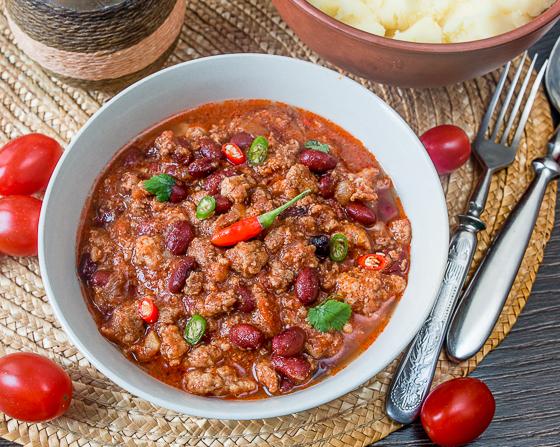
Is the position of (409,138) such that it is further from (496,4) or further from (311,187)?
(496,4)

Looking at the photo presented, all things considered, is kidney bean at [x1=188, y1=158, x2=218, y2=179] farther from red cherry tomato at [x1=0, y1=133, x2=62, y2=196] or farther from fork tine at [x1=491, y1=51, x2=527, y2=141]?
fork tine at [x1=491, y1=51, x2=527, y2=141]

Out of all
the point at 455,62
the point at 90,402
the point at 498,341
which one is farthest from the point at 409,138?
the point at 90,402

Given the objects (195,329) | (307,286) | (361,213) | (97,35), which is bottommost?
(195,329)

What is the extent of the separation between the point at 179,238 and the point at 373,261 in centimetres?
110

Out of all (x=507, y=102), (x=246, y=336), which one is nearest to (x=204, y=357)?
(x=246, y=336)

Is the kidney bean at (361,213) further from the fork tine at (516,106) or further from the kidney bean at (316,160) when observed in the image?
the fork tine at (516,106)

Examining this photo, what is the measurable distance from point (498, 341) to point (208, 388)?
1958mm

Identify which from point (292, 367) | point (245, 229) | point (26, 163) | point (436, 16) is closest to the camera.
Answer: point (292, 367)

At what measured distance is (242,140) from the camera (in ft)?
14.1

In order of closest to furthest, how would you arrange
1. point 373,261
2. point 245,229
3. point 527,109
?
point 245,229 < point 373,261 < point 527,109

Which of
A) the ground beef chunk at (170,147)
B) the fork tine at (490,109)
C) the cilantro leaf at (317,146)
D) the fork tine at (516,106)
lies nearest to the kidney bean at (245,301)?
the ground beef chunk at (170,147)

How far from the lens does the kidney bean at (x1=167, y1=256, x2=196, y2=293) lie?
387 centimetres

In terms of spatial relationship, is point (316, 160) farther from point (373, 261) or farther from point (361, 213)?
point (373, 261)

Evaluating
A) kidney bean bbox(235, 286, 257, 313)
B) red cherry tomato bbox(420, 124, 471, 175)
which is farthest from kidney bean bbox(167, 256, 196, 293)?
red cherry tomato bbox(420, 124, 471, 175)
